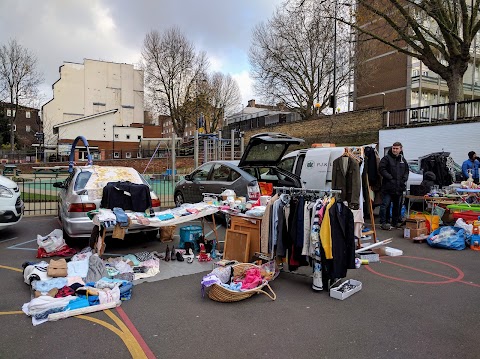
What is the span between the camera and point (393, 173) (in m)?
8.66

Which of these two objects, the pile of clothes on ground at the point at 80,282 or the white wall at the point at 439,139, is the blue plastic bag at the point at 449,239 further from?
the white wall at the point at 439,139

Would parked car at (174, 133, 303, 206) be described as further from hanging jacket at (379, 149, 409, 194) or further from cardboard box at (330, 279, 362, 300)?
cardboard box at (330, 279, 362, 300)

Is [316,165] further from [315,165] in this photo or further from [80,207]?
[80,207]

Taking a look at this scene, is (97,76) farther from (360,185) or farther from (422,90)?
(360,185)

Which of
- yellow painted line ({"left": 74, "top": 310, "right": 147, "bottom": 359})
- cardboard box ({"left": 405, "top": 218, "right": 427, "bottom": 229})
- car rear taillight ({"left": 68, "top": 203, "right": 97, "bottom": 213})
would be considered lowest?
yellow painted line ({"left": 74, "top": 310, "right": 147, "bottom": 359})

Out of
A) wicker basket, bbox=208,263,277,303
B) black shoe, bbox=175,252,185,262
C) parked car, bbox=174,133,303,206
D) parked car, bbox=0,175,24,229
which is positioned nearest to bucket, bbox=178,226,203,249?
black shoe, bbox=175,252,185,262

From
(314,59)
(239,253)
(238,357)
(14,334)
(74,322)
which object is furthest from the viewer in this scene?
(314,59)

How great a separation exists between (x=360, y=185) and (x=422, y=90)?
3196cm

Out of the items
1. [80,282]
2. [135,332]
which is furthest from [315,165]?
[135,332]

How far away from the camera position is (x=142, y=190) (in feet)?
21.6

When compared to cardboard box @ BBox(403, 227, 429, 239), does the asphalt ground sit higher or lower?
A: lower

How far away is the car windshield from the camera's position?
267 inches

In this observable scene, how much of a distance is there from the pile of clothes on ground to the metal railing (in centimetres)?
1791


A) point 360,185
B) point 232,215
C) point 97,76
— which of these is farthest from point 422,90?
point 97,76
